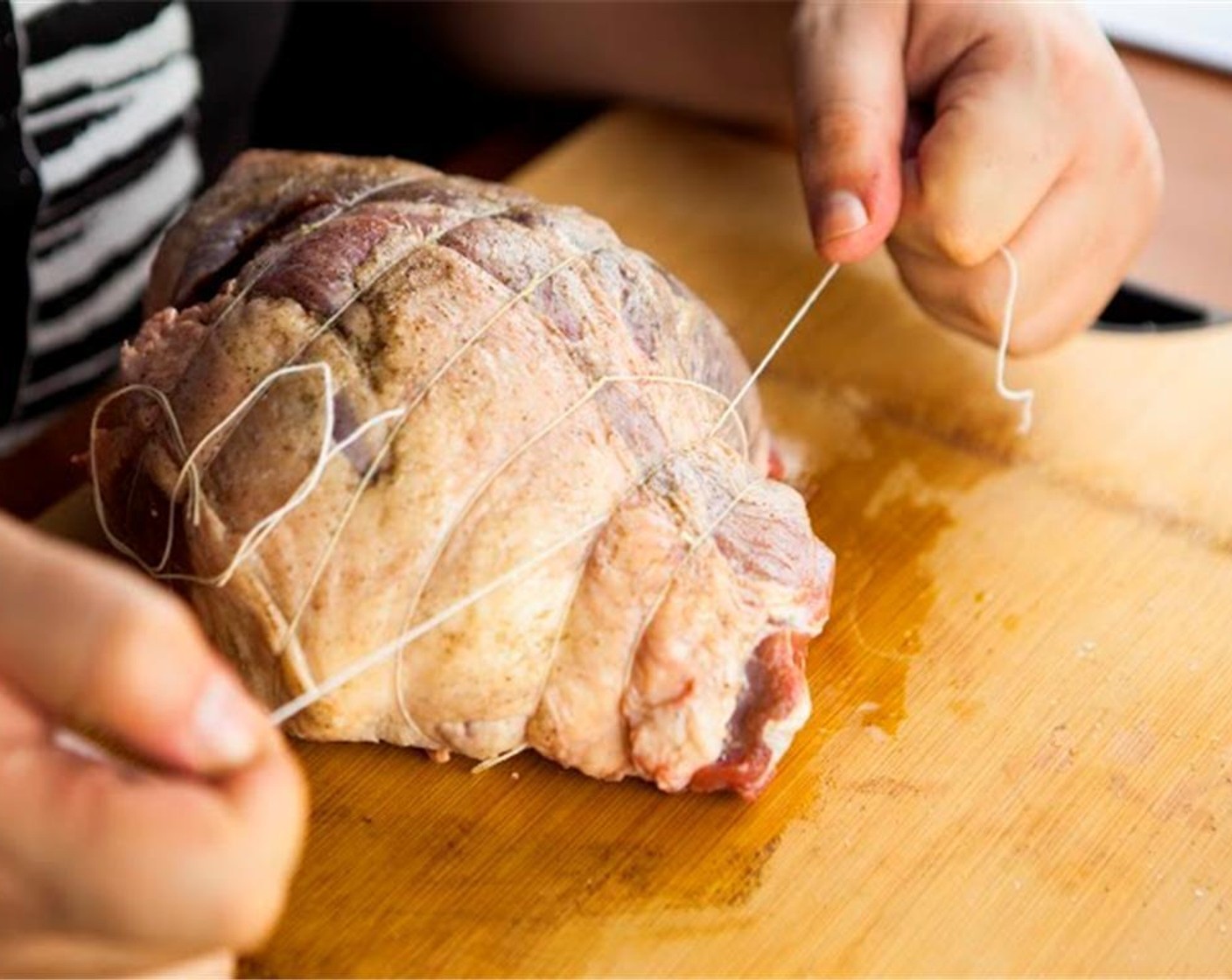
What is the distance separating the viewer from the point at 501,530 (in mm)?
1117

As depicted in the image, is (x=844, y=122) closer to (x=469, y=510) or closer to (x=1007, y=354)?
(x=1007, y=354)

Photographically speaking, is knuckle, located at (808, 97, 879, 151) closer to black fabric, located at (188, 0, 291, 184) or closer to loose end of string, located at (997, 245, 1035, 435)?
loose end of string, located at (997, 245, 1035, 435)

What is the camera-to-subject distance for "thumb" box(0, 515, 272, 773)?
0.75 m

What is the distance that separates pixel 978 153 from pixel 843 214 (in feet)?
0.48

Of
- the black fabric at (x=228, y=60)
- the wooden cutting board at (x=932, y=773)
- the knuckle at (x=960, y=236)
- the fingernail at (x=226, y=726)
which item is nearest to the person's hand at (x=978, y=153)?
the knuckle at (x=960, y=236)

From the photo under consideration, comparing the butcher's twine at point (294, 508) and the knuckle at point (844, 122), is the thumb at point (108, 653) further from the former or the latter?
the knuckle at point (844, 122)

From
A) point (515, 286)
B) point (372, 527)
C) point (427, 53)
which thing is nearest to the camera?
point (372, 527)

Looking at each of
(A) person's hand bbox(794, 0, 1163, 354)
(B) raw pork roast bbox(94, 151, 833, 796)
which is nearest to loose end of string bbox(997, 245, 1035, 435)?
(A) person's hand bbox(794, 0, 1163, 354)

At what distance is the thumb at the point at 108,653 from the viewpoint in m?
0.75

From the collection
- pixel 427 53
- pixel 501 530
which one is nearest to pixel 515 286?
pixel 501 530

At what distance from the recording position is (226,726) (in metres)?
0.79

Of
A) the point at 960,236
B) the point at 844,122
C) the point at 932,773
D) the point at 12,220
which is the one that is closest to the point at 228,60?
the point at 12,220

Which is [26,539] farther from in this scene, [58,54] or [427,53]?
[427,53]

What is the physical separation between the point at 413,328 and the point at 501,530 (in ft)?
0.57
